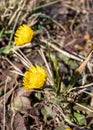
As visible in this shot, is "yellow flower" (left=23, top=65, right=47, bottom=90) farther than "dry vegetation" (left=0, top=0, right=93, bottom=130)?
No

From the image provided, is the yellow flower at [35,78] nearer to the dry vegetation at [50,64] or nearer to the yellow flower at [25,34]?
the dry vegetation at [50,64]

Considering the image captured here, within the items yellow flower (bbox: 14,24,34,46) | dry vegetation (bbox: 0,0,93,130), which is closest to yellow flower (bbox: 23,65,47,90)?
dry vegetation (bbox: 0,0,93,130)

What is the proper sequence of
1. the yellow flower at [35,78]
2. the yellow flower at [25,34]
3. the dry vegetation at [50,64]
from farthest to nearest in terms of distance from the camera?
the yellow flower at [25,34]
the dry vegetation at [50,64]
the yellow flower at [35,78]

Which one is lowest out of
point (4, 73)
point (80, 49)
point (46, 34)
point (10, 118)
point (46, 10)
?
point (10, 118)

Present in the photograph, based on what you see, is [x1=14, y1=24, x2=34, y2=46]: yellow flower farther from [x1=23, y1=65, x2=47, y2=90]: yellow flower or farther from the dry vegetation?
[x1=23, y1=65, x2=47, y2=90]: yellow flower

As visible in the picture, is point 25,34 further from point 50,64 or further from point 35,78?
point 35,78

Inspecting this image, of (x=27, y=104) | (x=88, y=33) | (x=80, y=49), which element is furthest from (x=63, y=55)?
(x=27, y=104)

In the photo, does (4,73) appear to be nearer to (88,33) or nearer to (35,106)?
(35,106)

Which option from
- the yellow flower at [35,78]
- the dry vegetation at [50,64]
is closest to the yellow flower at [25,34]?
the dry vegetation at [50,64]
